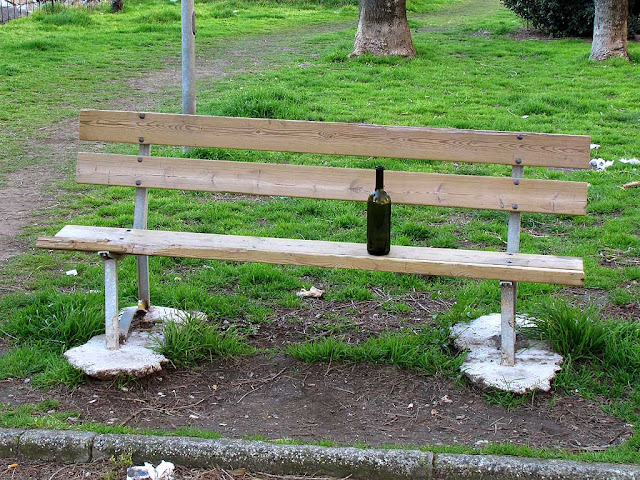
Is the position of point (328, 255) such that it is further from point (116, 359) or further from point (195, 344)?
point (116, 359)

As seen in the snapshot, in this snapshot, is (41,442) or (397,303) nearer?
(41,442)

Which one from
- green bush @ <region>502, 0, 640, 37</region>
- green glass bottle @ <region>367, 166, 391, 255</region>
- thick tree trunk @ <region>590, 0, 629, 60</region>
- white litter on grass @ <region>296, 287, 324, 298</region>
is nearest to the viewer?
green glass bottle @ <region>367, 166, 391, 255</region>

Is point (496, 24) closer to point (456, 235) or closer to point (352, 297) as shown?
Result: point (456, 235)

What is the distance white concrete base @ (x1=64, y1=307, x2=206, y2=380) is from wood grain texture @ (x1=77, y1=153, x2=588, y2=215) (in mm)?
739

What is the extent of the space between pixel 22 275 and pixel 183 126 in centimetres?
162

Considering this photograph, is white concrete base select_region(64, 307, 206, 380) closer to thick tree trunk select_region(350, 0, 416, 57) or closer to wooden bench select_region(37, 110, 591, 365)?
wooden bench select_region(37, 110, 591, 365)

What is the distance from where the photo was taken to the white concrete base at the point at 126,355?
4074mm

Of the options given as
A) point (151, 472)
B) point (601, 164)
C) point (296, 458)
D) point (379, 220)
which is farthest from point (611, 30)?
point (151, 472)

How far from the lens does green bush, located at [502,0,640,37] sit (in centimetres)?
1508

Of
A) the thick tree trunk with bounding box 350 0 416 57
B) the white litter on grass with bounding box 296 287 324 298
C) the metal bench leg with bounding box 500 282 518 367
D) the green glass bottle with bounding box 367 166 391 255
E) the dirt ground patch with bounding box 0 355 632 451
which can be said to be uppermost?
the thick tree trunk with bounding box 350 0 416 57

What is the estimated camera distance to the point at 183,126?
15.0ft

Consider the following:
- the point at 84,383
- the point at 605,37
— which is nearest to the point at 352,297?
the point at 84,383

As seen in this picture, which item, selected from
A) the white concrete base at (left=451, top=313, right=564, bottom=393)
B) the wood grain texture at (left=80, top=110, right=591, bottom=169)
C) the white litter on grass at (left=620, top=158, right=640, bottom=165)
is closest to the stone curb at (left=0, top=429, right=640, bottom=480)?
the white concrete base at (left=451, top=313, right=564, bottom=393)

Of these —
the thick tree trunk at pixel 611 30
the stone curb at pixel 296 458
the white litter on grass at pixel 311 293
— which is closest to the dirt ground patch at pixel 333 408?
the stone curb at pixel 296 458
